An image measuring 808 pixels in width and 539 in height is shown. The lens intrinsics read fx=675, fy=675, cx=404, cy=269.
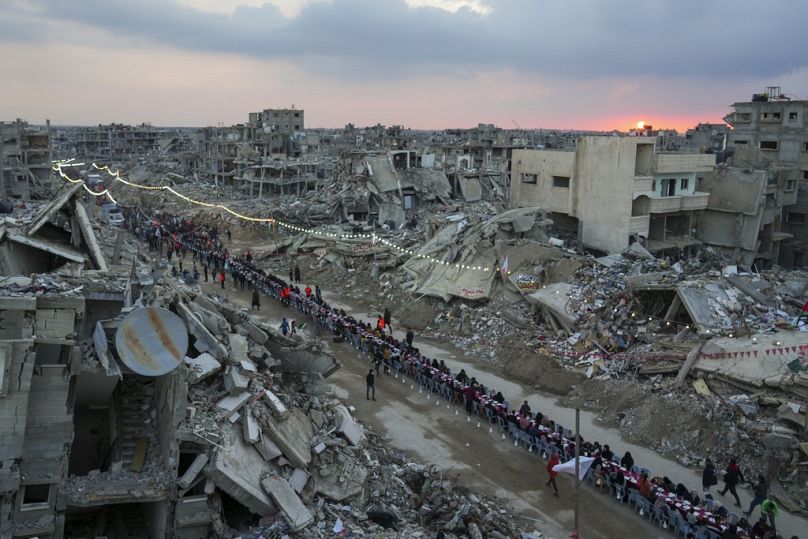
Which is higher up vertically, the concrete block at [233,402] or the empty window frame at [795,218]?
the empty window frame at [795,218]

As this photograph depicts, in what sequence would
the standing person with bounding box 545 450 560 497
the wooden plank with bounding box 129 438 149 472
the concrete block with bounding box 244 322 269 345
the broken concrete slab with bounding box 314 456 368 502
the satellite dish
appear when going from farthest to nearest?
the concrete block with bounding box 244 322 269 345, the standing person with bounding box 545 450 560 497, the broken concrete slab with bounding box 314 456 368 502, the wooden plank with bounding box 129 438 149 472, the satellite dish

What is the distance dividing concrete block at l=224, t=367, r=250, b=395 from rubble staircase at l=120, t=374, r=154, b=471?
1.95 m

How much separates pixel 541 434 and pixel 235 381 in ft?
24.3

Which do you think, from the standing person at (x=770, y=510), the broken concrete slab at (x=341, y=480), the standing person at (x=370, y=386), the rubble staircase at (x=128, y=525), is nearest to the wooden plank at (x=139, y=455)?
the rubble staircase at (x=128, y=525)

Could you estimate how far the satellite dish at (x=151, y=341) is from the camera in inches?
476

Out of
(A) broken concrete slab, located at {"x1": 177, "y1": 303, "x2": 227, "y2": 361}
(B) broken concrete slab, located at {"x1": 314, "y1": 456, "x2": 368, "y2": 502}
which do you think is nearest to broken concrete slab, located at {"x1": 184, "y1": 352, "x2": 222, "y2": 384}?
(A) broken concrete slab, located at {"x1": 177, "y1": 303, "x2": 227, "y2": 361}

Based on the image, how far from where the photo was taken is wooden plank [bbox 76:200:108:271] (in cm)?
1913

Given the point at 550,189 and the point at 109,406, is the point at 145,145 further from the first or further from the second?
the point at 109,406

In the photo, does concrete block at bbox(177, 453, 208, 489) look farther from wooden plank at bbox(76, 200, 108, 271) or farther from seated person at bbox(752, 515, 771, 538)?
seated person at bbox(752, 515, 771, 538)

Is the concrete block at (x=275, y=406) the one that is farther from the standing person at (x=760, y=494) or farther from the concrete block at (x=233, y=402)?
the standing person at (x=760, y=494)

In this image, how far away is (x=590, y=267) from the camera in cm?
2602

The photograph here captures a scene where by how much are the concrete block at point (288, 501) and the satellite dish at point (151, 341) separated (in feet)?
9.12

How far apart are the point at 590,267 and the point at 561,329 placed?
388 centimetres

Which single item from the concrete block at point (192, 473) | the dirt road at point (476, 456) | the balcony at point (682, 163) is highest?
the balcony at point (682, 163)
